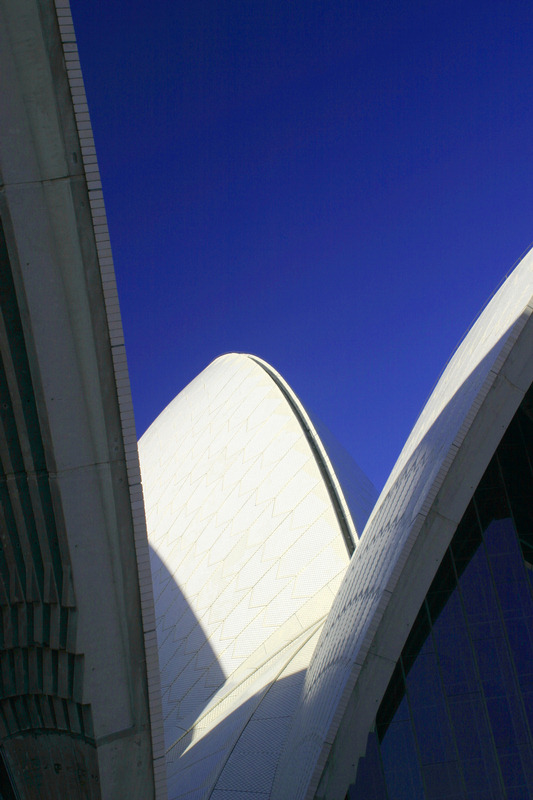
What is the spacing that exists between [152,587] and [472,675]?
4280 millimetres

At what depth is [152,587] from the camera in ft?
32.2

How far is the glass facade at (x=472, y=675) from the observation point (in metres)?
9.14

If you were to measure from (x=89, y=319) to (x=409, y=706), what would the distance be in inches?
252

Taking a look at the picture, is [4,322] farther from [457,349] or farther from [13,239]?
[457,349]

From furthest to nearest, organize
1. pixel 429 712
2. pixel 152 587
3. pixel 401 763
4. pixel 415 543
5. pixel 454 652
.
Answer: pixel 152 587 → pixel 454 652 → pixel 429 712 → pixel 401 763 → pixel 415 543

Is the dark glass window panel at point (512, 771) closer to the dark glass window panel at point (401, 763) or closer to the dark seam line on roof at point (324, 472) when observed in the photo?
the dark glass window panel at point (401, 763)

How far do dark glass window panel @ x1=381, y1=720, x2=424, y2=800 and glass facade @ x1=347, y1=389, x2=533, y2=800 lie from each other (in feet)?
0.04

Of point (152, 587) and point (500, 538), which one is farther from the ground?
point (152, 587)

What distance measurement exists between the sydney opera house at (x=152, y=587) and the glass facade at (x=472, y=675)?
1.0 inches

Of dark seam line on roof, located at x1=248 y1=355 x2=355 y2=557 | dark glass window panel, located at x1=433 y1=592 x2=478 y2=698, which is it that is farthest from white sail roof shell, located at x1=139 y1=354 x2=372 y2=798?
dark glass window panel, located at x1=433 y1=592 x2=478 y2=698

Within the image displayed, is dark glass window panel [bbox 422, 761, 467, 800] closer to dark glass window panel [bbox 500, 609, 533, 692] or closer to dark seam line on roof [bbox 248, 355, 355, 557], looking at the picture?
dark glass window panel [bbox 500, 609, 533, 692]

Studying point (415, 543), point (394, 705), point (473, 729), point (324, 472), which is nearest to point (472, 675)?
point (473, 729)

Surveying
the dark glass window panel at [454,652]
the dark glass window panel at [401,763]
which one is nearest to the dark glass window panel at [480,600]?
the dark glass window panel at [454,652]

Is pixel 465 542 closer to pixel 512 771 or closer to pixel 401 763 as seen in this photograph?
pixel 512 771
